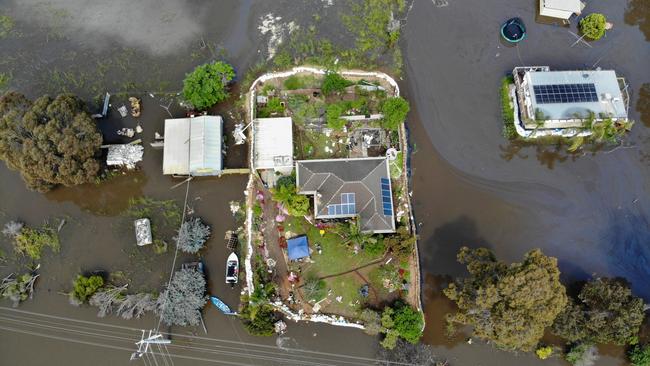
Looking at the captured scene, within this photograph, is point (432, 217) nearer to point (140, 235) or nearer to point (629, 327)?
point (629, 327)

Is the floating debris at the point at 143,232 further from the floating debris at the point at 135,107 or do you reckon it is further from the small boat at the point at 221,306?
the floating debris at the point at 135,107

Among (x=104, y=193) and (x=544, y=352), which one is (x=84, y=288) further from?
(x=544, y=352)

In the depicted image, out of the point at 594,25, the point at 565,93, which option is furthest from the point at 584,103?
the point at 594,25

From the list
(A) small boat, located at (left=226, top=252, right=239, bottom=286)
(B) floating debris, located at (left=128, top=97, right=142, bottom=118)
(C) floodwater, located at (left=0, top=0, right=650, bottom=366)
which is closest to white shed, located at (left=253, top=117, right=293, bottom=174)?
(C) floodwater, located at (left=0, top=0, right=650, bottom=366)

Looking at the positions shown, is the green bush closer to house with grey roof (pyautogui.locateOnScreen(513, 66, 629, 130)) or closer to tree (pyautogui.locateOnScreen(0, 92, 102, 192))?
house with grey roof (pyautogui.locateOnScreen(513, 66, 629, 130))

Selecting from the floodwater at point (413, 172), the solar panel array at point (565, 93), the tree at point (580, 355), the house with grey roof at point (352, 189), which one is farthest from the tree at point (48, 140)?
the tree at point (580, 355)

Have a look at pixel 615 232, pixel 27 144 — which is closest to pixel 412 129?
pixel 615 232
